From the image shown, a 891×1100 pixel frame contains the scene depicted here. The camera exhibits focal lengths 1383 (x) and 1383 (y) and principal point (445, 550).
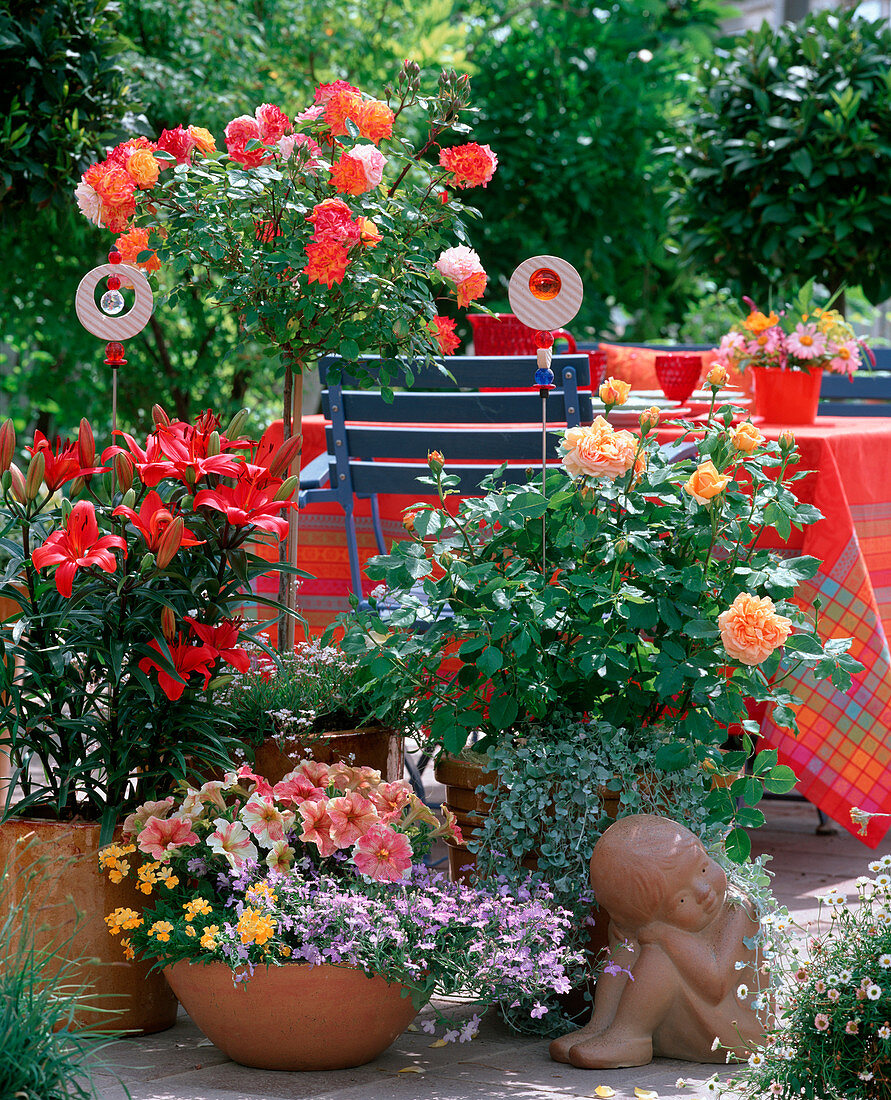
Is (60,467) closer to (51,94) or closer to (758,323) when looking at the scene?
(758,323)

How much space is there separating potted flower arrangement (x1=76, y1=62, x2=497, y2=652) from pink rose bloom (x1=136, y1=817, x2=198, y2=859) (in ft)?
2.90

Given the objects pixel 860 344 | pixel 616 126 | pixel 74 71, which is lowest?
pixel 860 344

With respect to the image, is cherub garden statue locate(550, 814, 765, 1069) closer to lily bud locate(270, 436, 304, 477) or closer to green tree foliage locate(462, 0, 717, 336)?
lily bud locate(270, 436, 304, 477)

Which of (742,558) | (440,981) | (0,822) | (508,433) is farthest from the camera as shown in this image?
(508,433)

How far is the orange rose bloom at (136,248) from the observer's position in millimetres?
2471

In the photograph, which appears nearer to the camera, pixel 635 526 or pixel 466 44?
pixel 635 526

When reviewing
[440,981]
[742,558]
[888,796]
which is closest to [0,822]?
[440,981]

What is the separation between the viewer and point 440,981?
6.61 feet

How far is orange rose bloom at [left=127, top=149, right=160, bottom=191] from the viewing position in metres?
2.38

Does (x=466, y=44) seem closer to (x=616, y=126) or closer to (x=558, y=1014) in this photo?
(x=616, y=126)

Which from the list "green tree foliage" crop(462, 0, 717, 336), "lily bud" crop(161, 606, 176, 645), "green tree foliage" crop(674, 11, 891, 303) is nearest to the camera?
"lily bud" crop(161, 606, 176, 645)

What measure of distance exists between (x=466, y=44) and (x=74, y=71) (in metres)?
4.99

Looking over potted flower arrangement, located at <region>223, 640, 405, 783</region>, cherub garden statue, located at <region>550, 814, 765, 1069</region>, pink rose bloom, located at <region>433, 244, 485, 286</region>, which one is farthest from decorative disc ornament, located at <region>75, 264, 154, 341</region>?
cherub garden statue, located at <region>550, 814, 765, 1069</region>

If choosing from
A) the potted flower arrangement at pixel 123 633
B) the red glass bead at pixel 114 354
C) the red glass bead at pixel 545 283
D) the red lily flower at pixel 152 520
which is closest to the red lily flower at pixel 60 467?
the potted flower arrangement at pixel 123 633
